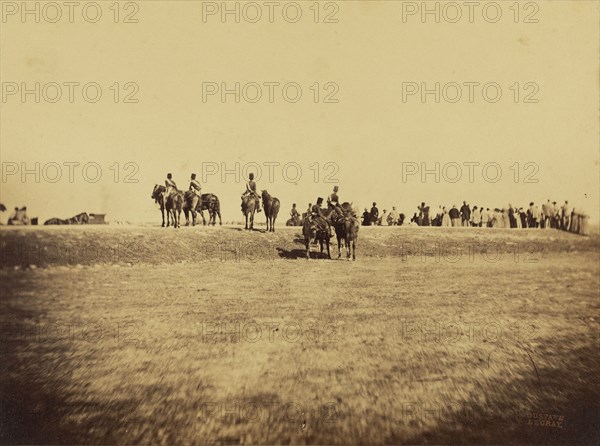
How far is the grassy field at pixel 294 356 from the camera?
182 inches

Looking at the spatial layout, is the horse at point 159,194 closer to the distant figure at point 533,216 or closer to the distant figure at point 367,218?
the distant figure at point 367,218

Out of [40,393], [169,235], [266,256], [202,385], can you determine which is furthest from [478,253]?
[40,393]

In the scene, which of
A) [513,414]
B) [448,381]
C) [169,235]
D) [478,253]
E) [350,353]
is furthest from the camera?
[478,253]

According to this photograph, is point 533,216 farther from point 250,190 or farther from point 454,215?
point 250,190

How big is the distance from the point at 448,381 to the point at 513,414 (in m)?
0.81

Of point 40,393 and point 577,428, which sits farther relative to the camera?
point 40,393

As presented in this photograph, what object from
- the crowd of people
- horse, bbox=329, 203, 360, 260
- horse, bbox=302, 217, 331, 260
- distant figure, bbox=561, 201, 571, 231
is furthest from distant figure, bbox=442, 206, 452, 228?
horse, bbox=302, 217, 331, 260

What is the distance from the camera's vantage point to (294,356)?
19.9ft

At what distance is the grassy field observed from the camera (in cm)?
462

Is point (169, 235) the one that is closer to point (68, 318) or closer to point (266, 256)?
point (266, 256)

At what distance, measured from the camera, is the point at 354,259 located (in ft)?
50.5

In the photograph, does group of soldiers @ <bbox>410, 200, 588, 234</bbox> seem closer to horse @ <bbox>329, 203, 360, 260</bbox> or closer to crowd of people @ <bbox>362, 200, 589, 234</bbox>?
crowd of people @ <bbox>362, 200, 589, 234</bbox>

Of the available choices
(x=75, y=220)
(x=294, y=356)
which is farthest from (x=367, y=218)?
(x=294, y=356)

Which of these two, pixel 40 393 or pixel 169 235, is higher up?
pixel 169 235
